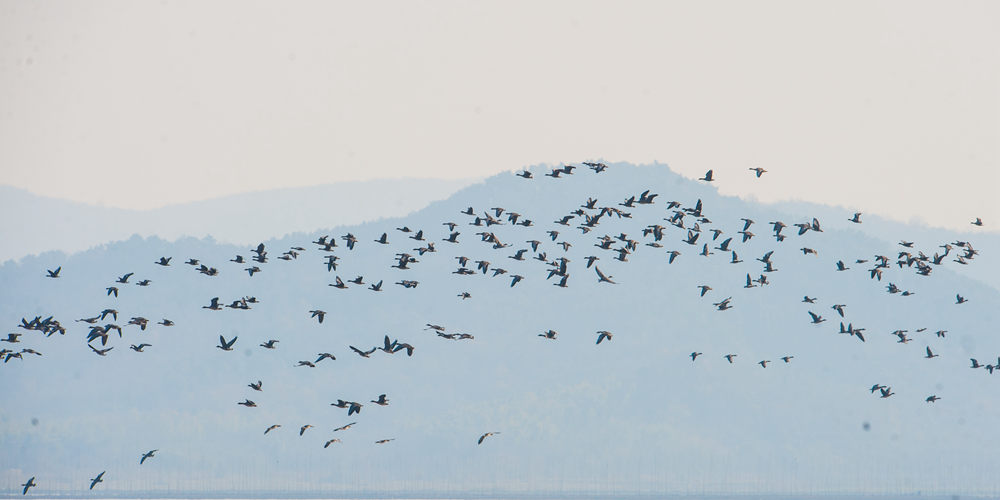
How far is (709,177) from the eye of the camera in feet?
254

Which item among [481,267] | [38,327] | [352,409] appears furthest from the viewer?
[481,267]

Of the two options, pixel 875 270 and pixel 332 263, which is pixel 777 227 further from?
pixel 332 263

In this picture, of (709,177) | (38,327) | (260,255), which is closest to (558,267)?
(709,177)

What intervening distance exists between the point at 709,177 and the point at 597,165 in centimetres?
1011

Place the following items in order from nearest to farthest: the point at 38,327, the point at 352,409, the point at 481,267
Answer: the point at 352,409 → the point at 38,327 → the point at 481,267

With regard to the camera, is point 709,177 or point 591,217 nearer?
point 709,177

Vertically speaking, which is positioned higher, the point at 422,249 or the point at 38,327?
the point at 422,249

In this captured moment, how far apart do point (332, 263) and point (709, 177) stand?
2098 cm

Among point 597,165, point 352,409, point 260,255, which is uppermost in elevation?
point 597,165

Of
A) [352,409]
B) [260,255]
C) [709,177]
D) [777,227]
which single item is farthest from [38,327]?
[777,227]

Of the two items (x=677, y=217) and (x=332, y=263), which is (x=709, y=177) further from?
(x=332, y=263)

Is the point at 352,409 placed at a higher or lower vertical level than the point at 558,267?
lower

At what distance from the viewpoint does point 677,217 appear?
84875 mm

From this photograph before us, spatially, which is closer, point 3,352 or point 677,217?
point 3,352
